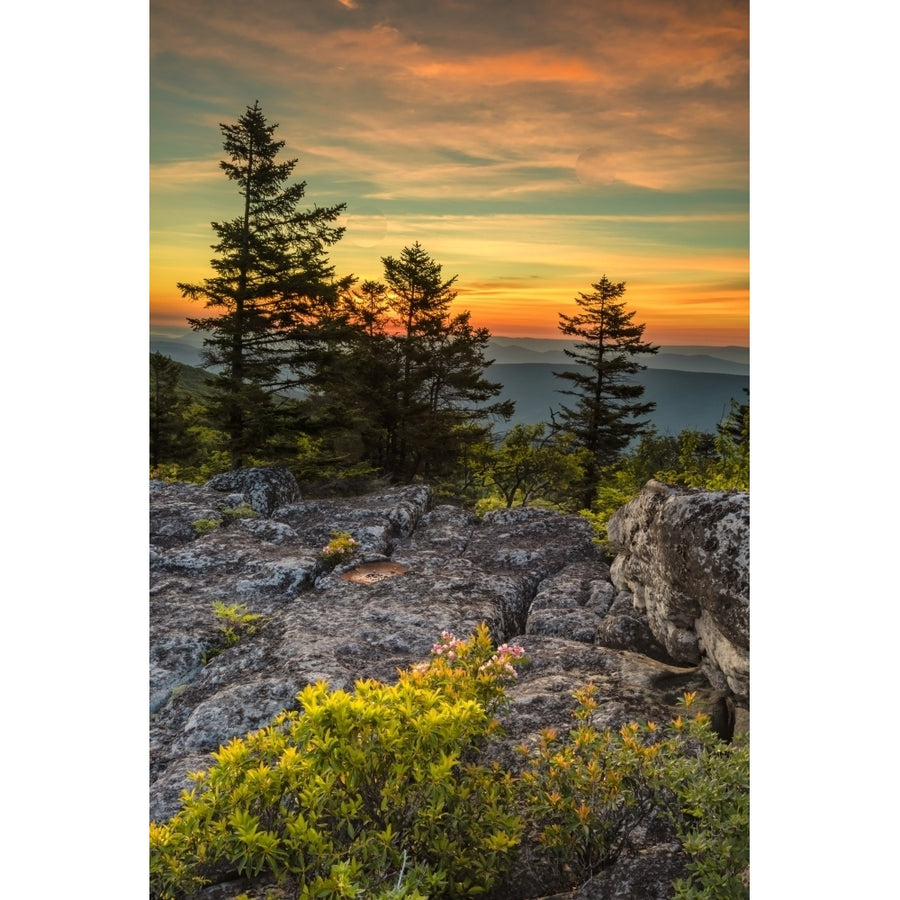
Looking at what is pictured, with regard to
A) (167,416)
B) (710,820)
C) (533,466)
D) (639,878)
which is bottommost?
(639,878)

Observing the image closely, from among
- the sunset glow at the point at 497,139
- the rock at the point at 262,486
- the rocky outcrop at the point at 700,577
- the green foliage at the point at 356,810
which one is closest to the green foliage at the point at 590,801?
the green foliage at the point at 356,810

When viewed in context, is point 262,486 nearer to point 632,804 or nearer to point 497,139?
point 497,139

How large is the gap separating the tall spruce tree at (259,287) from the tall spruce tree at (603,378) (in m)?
1.05

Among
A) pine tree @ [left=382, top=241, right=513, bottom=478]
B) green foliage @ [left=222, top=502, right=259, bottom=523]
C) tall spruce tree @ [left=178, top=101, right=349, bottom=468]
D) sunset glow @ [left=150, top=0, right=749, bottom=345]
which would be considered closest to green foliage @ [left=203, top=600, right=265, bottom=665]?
green foliage @ [left=222, top=502, right=259, bottom=523]

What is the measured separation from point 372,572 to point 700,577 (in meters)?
1.50

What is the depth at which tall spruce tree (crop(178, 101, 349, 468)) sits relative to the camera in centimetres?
349

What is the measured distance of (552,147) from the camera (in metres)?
3.41

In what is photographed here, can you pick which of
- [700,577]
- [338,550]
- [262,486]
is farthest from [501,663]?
[262,486]

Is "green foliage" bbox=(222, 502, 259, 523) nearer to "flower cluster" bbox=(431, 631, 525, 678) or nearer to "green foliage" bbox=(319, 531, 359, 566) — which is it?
"green foliage" bbox=(319, 531, 359, 566)

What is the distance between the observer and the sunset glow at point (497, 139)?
326 centimetres

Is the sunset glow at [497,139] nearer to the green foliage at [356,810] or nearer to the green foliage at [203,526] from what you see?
the green foliage at [203,526]

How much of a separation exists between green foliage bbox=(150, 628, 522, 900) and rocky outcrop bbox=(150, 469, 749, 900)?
10.7 inches

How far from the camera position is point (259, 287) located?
3.73 meters
